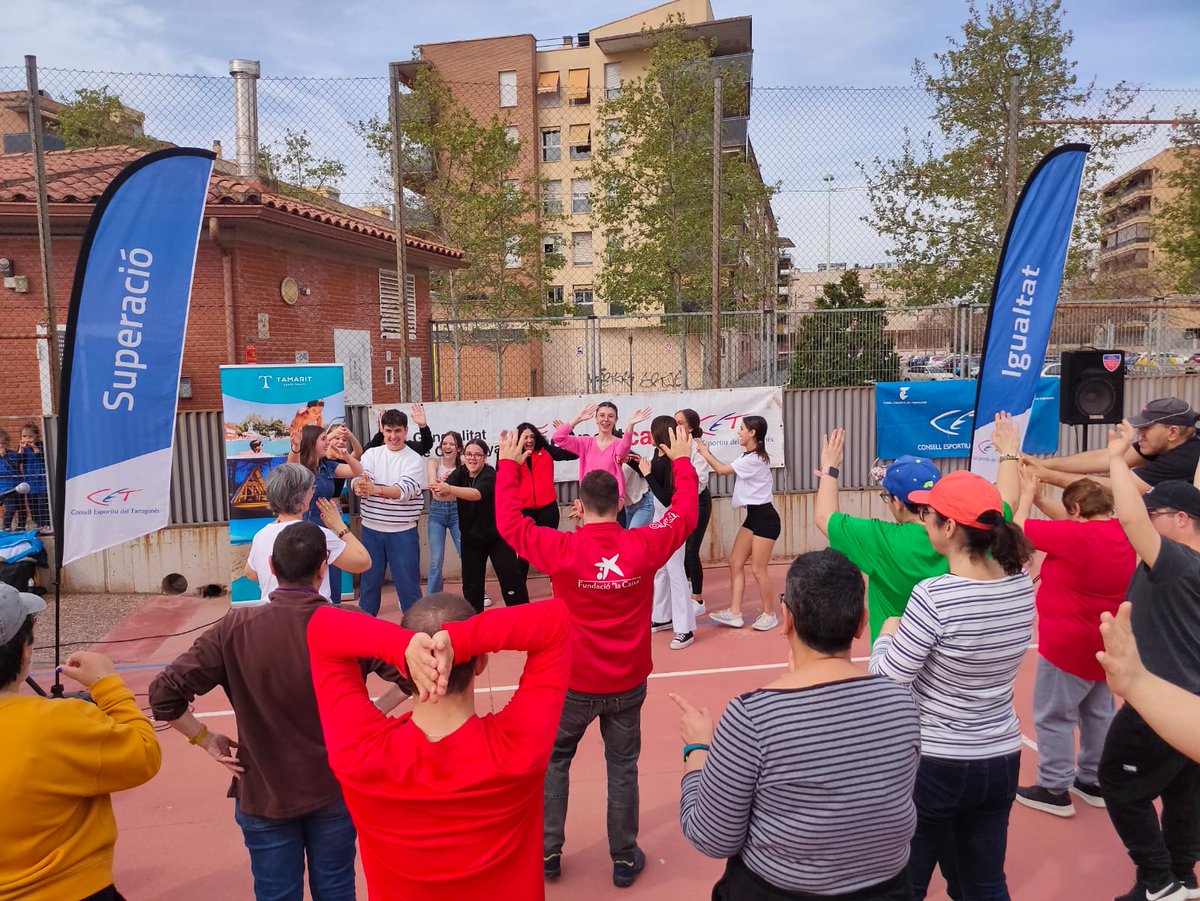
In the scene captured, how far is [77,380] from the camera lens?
4348 mm

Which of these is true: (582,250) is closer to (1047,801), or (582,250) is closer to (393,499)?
(393,499)

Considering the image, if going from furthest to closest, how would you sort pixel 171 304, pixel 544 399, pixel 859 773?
pixel 544 399
pixel 171 304
pixel 859 773

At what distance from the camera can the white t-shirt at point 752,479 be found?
763cm

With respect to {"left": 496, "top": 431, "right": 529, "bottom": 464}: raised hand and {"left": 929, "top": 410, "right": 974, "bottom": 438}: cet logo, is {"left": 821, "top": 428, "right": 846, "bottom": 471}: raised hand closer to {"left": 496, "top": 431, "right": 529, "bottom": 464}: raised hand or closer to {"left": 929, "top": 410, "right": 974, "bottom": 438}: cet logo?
A: {"left": 496, "top": 431, "right": 529, "bottom": 464}: raised hand

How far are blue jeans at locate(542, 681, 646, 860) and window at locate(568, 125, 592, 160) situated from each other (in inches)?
1465

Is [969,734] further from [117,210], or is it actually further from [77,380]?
[117,210]

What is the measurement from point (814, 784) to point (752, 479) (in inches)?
224

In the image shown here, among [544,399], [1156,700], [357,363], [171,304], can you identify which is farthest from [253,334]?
[1156,700]

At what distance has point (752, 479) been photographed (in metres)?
7.65

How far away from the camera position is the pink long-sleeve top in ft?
24.7

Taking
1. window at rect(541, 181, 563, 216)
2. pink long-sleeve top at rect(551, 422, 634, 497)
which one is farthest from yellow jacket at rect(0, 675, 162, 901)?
window at rect(541, 181, 563, 216)

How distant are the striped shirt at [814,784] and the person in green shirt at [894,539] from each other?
4.24ft

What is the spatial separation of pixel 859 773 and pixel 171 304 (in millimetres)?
4267

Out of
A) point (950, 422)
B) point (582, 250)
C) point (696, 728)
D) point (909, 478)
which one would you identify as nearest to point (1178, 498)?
point (909, 478)
